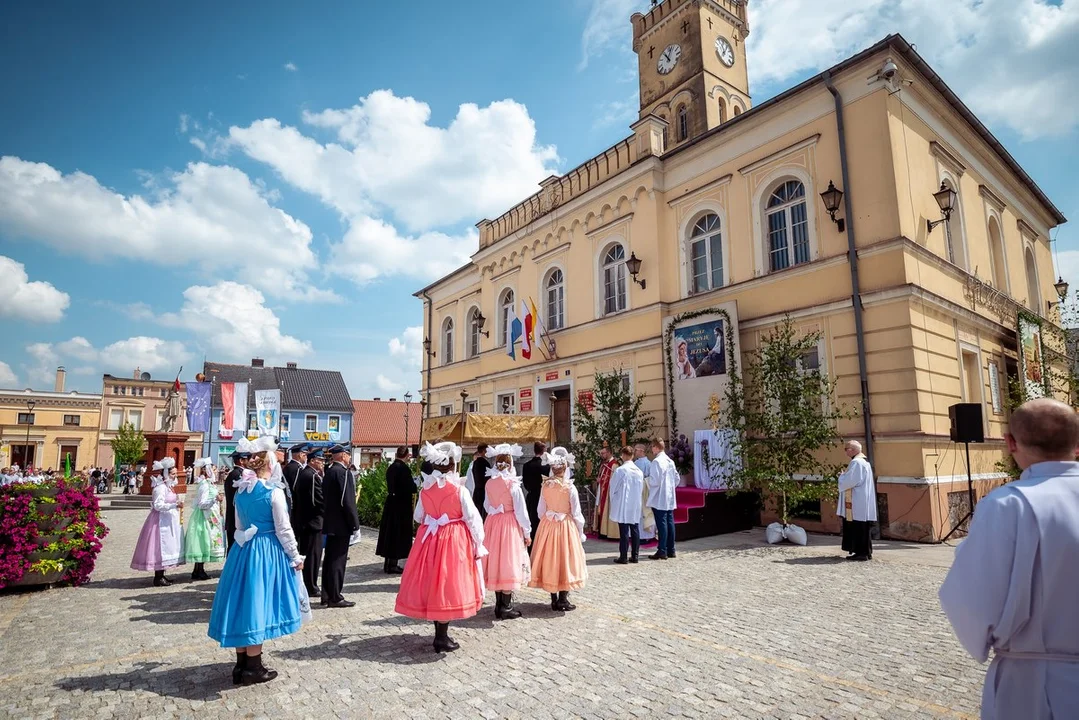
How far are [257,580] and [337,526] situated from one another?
9.35 feet

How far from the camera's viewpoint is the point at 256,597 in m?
4.62

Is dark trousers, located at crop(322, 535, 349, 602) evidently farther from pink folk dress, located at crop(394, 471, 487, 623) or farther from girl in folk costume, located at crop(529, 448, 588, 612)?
girl in folk costume, located at crop(529, 448, 588, 612)

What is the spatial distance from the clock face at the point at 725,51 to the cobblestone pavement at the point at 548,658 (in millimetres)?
23431

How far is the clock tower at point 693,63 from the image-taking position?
79.6ft

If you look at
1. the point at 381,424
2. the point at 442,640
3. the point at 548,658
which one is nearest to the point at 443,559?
the point at 442,640

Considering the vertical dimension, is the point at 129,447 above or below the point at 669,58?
below

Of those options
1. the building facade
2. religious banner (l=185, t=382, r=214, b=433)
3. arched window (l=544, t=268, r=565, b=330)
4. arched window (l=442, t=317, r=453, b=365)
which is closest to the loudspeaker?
arched window (l=544, t=268, r=565, b=330)

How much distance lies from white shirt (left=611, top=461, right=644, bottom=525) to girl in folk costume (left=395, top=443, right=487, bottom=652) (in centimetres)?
440

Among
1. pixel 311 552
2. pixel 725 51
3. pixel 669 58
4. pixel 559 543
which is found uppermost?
pixel 725 51

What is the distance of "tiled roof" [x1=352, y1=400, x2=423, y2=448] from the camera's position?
53406mm

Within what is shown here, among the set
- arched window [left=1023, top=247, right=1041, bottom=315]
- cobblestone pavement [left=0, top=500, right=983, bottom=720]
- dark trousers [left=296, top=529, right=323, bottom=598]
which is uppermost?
arched window [left=1023, top=247, right=1041, bottom=315]

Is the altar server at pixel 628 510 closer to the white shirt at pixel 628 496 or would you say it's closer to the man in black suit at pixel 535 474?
the white shirt at pixel 628 496

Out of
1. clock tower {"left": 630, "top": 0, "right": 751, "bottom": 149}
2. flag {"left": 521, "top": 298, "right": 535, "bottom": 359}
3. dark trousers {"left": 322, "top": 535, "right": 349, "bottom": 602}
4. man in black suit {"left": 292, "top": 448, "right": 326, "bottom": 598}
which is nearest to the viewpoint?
dark trousers {"left": 322, "top": 535, "right": 349, "bottom": 602}

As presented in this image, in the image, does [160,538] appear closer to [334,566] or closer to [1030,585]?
[334,566]
